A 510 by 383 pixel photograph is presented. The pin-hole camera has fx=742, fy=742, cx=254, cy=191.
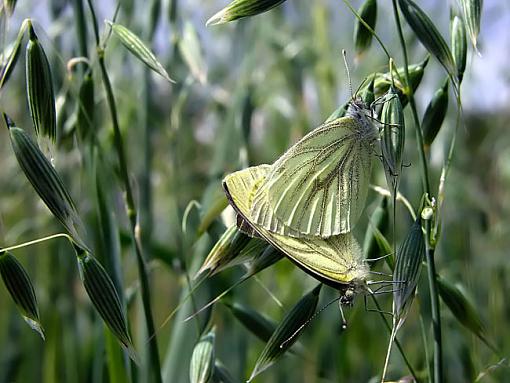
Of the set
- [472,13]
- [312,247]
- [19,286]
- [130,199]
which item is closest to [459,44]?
[472,13]

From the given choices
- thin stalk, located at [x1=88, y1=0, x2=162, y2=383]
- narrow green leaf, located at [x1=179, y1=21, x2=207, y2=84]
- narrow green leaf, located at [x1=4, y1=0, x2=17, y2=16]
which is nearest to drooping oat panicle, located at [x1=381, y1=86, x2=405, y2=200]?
thin stalk, located at [x1=88, y1=0, x2=162, y2=383]

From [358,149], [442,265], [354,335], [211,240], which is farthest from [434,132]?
[354,335]

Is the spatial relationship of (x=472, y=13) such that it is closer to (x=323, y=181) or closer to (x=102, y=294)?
(x=323, y=181)

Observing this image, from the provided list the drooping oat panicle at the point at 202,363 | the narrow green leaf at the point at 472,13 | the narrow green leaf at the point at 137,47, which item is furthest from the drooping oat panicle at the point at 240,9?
the drooping oat panicle at the point at 202,363

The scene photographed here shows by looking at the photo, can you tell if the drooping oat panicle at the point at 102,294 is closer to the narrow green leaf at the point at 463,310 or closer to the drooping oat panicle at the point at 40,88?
the drooping oat panicle at the point at 40,88

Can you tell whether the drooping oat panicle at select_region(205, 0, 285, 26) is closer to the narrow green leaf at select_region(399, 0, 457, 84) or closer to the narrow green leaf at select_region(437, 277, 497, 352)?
the narrow green leaf at select_region(399, 0, 457, 84)

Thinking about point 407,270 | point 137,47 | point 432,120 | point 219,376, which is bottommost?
point 219,376

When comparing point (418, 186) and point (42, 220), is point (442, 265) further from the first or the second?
point (42, 220)
